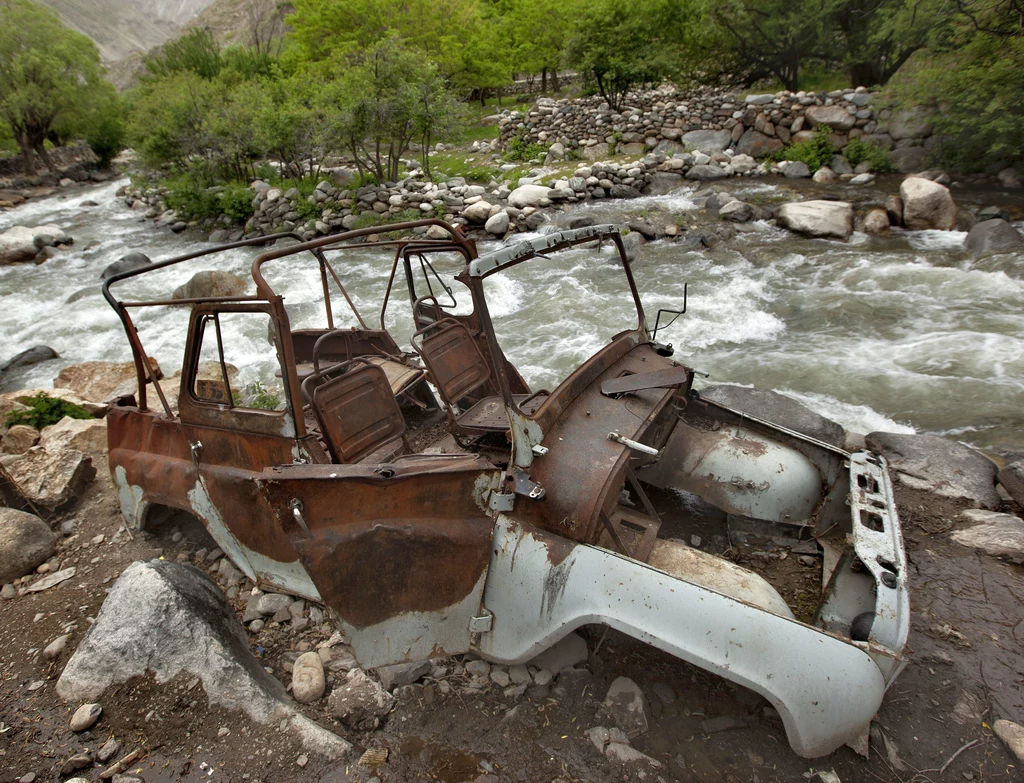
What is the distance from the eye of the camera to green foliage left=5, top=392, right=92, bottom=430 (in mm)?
6371

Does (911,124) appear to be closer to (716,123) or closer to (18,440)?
(716,123)

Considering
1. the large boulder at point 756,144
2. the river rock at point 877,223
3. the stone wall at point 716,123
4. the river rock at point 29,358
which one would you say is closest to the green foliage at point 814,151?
the stone wall at point 716,123

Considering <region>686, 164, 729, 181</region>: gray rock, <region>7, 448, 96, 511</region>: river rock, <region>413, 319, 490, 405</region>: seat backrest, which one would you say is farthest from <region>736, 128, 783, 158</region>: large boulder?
<region>7, 448, 96, 511</region>: river rock

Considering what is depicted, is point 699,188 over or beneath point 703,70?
beneath

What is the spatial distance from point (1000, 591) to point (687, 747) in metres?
2.44

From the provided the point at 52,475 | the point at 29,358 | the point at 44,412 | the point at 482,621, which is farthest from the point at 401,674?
the point at 29,358

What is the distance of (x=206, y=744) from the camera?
Answer: 2840 millimetres

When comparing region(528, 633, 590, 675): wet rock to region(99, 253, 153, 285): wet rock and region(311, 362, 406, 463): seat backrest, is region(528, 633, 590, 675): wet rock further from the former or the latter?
region(99, 253, 153, 285): wet rock

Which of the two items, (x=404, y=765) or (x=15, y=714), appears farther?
(x=15, y=714)

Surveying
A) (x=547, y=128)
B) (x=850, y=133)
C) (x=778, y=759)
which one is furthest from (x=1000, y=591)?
(x=547, y=128)

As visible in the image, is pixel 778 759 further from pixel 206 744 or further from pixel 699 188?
pixel 699 188

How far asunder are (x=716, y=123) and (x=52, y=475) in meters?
19.7

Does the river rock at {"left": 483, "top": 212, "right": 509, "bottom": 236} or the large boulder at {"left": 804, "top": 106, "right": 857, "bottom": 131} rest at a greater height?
the large boulder at {"left": 804, "top": 106, "right": 857, "bottom": 131}

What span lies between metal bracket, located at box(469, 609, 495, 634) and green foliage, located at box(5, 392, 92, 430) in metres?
5.84
